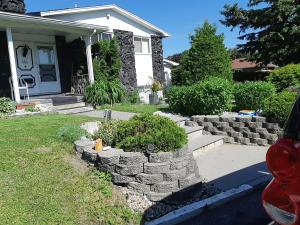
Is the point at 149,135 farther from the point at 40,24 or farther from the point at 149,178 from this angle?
the point at 40,24

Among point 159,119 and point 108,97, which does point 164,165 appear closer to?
point 159,119

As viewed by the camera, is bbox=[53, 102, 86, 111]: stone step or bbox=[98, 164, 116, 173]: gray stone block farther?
bbox=[53, 102, 86, 111]: stone step

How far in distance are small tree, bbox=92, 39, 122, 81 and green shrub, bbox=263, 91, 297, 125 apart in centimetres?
745

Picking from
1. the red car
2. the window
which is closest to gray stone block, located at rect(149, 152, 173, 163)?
the red car

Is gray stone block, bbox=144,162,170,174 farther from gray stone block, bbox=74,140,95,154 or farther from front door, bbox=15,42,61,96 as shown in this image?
front door, bbox=15,42,61,96

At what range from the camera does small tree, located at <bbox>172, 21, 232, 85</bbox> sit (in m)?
11.5

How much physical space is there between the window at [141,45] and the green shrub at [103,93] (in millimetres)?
5203

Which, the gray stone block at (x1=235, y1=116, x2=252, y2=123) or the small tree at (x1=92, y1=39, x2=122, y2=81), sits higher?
the small tree at (x1=92, y1=39, x2=122, y2=81)

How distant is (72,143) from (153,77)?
12578 mm

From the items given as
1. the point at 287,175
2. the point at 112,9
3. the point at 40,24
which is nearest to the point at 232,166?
the point at 287,175

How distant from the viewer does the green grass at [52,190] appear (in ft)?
12.4

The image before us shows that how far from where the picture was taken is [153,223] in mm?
4062

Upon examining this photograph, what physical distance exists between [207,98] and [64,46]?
7795mm

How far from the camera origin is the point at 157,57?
1814cm
